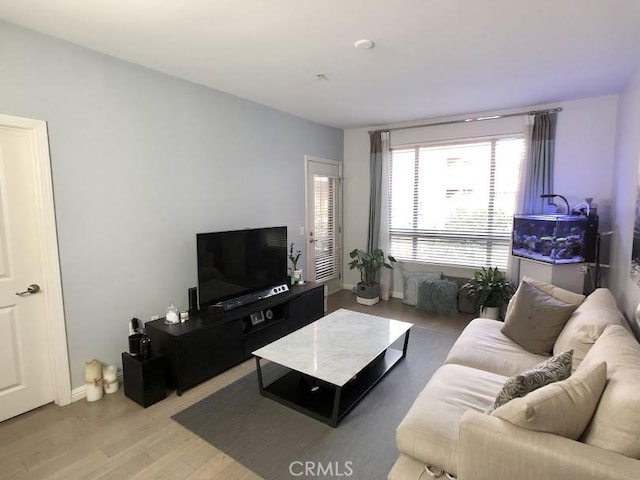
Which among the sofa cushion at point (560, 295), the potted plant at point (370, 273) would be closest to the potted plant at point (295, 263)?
the potted plant at point (370, 273)

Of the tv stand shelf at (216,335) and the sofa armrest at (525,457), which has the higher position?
the sofa armrest at (525,457)

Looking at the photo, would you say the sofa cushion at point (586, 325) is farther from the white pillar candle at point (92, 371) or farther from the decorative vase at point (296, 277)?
the white pillar candle at point (92, 371)

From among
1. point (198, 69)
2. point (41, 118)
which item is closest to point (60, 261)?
point (41, 118)

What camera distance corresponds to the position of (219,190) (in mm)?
3592

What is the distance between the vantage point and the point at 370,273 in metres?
5.11

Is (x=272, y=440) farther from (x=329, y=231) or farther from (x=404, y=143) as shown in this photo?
(x=404, y=143)

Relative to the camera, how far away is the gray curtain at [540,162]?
3.98 metres

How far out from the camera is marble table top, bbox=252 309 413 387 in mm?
2344

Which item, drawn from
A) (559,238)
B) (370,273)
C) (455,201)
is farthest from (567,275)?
(370,273)

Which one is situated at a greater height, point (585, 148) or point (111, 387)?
point (585, 148)

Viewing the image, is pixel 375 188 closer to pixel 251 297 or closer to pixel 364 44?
pixel 251 297

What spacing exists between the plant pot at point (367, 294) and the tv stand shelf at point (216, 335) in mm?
1425

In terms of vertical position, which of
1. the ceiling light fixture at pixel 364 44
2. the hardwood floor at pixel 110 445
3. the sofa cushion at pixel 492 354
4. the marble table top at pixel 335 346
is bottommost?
the hardwood floor at pixel 110 445

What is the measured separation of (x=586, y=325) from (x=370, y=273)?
10.3 ft
